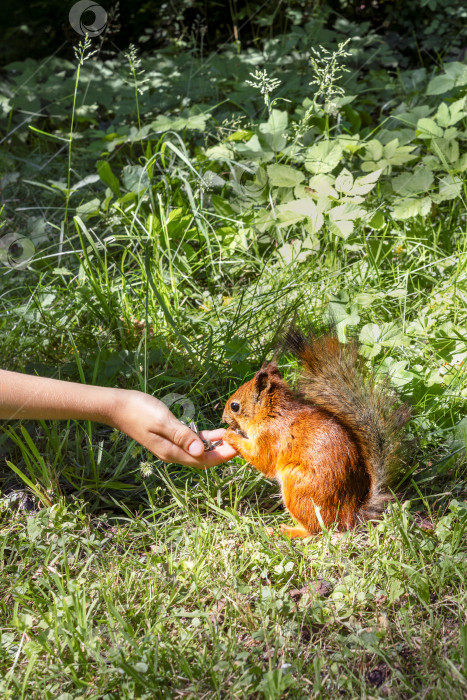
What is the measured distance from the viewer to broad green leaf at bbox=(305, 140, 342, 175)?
Answer: 275cm

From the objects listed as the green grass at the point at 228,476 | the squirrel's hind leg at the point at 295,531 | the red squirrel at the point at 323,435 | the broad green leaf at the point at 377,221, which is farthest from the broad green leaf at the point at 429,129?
the squirrel's hind leg at the point at 295,531

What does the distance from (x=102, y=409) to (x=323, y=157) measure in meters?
1.62

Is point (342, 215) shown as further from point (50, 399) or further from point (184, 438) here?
point (50, 399)

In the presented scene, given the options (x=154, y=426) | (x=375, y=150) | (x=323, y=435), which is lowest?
(x=323, y=435)

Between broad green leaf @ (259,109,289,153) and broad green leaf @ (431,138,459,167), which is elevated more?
broad green leaf @ (259,109,289,153)

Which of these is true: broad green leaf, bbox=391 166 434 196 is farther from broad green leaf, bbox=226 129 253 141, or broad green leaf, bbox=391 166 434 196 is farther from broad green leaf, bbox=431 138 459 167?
broad green leaf, bbox=226 129 253 141

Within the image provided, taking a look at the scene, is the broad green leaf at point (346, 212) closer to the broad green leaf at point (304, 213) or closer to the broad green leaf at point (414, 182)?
the broad green leaf at point (304, 213)

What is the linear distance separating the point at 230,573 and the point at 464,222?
6.61ft

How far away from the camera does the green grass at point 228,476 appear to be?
150 cm

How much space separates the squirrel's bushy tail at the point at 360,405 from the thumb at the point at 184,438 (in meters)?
0.38

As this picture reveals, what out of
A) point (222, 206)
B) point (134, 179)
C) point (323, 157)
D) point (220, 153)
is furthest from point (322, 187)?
point (134, 179)

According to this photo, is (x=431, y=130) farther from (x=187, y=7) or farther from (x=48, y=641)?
(x=187, y=7)

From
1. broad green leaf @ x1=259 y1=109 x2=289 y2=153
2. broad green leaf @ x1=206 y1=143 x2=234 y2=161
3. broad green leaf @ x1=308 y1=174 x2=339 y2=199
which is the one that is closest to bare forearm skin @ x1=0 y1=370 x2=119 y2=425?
broad green leaf @ x1=308 y1=174 x2=339 y2=199

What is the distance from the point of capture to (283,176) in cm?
272
